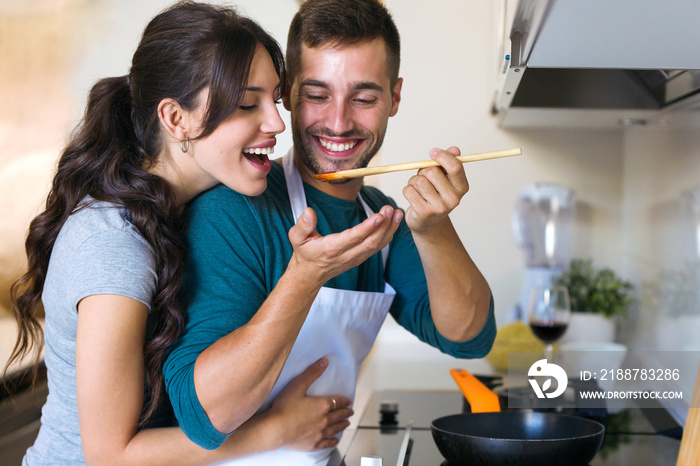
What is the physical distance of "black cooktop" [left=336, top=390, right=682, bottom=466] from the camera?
43.4 inches

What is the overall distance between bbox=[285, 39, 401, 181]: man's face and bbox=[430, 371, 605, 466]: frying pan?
472 millimetres

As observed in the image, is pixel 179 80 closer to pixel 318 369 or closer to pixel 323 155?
pixel 323 155

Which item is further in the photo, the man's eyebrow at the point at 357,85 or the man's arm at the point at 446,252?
the man's eyebrow at the point at 357,85

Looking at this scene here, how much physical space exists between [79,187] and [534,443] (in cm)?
74

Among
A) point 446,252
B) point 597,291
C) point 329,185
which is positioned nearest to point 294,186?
point 329,185

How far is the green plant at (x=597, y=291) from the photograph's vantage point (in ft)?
6.87

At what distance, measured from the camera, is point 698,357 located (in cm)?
138

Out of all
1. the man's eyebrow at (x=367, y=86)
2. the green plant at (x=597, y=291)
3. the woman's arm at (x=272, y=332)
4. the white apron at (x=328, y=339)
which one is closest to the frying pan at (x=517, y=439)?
the white apron at (x=328, y=339)

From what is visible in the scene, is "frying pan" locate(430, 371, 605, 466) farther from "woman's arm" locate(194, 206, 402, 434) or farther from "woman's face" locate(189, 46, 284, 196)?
"woman's face" locate(189, 46, 284, 196)

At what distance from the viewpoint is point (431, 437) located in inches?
49.0

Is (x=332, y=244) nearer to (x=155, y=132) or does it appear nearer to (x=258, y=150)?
(x=258, y=150)

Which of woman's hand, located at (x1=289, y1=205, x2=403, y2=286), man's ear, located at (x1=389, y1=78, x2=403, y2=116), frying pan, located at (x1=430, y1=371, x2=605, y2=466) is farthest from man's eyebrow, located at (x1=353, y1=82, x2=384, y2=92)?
frying pan, located at (x1=430, y1=371, x2=605, y2=466)

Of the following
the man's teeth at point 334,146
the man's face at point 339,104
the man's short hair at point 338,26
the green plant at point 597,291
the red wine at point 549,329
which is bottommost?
the red wine at point 549,329

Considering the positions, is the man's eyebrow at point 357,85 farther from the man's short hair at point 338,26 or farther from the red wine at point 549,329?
the red wine at point 549,329
